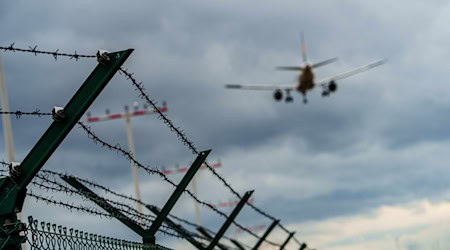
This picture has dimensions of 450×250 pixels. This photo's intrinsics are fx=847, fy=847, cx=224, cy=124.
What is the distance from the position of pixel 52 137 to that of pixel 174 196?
442 centimetres

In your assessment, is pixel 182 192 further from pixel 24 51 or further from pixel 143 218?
pixel 24 51

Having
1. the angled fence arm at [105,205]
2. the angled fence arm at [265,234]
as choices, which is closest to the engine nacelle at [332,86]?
the angled fence arm at [265,234]

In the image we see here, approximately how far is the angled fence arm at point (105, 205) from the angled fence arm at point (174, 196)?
0.52 ft

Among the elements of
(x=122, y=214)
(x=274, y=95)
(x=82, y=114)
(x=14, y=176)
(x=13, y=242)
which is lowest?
(x=13, y=242)

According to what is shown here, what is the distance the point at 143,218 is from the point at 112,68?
4561mm

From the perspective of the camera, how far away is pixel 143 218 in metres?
12.7

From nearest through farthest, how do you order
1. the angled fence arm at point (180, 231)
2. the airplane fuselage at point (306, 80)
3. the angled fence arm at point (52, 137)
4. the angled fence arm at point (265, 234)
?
1. the angled fence arm at point (52, 137)
2. the angled fence arm at point (180, 231)
3. the angled fence arm at point (265, 234)
4. the airplane fuselage at point (306, 80)

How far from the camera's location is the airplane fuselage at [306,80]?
82.8 meters

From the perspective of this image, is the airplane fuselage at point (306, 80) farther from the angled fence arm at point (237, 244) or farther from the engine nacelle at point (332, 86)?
the angled fence arm at point (237, 244)

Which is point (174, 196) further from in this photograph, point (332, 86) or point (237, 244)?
point (332, 86)

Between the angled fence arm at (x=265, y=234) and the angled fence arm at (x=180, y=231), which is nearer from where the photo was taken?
the angled fence arm at (x=180, y=231)

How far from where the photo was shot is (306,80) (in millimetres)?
82938

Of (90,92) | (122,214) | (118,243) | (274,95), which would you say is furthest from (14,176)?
(274,95)

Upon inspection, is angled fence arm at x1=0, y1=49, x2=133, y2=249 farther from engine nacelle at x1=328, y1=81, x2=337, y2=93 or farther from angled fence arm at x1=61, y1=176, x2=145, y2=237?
engine nacelle at x1=328, y1=81, x2=337, y2=93
